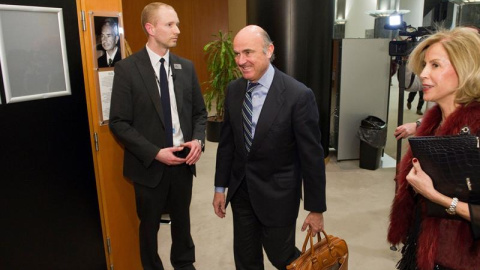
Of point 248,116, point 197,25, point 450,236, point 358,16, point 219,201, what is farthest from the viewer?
point 358,16

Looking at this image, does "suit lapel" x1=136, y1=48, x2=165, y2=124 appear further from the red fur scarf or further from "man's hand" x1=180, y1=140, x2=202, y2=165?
the red fur scarf

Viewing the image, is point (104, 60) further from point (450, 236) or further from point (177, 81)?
point (450, 236)

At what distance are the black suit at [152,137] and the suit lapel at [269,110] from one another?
654 millimetres

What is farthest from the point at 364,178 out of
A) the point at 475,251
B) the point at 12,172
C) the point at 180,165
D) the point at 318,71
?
the point at 12,172

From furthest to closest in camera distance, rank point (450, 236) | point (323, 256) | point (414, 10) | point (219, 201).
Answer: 1. point (414, 10)
2. point (219, 201)
3. point (323, 256)
4. point (450, 236)

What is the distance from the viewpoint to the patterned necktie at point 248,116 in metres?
1.93

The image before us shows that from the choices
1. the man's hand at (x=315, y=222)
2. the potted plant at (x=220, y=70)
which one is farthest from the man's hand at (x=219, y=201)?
the potted plant at (x=220, y=70)

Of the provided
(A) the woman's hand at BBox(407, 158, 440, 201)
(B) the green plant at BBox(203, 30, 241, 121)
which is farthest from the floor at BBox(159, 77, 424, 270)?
(A) the woman's hand at BBox(407, 158, 440, 201)

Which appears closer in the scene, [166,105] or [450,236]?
[450,236]

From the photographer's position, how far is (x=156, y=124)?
2.24 metres

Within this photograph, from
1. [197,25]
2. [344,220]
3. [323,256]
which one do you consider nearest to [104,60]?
[323,256]

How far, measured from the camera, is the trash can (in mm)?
4926

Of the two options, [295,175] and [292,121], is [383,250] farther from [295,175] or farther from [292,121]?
[292,121]

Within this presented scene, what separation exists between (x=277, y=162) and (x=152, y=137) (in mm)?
786
